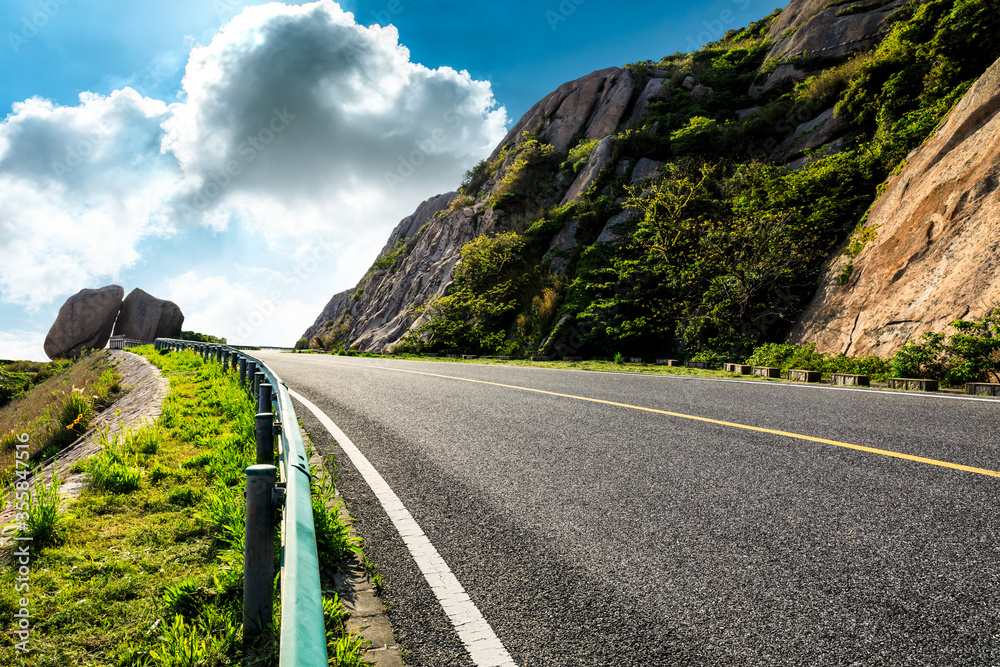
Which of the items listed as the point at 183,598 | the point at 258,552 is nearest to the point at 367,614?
the point at 258,552

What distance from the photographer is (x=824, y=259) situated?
14.1 meters

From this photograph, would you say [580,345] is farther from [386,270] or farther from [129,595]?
[386,270]

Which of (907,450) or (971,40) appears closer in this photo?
(907,450)

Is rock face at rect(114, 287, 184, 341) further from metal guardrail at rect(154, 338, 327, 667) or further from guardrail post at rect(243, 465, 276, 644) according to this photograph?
guardrail post at rect(243, 465, 276, 644)

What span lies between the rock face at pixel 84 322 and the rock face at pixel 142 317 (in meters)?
0.75

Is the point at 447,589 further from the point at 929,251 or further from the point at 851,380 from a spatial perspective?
the point at 929,251

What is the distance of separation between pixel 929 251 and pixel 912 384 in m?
4.50

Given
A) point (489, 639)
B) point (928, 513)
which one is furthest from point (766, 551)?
point (489, 639)

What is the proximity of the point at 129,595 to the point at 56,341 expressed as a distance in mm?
54737

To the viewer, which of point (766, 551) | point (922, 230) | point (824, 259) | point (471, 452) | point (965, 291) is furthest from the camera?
point (824, 259)

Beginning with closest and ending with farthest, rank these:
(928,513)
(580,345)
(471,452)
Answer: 1. (928,513)
2. (471,452)
3. (580,345)

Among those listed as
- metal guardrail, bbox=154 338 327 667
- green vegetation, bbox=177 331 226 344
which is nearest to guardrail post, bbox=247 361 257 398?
metal guardrail, bbox=154 338 327 667

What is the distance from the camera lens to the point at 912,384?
8.26m

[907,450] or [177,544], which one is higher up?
[907,450]
